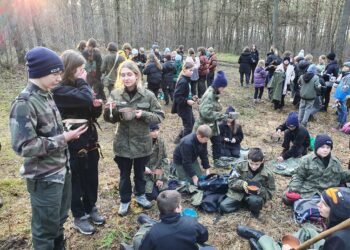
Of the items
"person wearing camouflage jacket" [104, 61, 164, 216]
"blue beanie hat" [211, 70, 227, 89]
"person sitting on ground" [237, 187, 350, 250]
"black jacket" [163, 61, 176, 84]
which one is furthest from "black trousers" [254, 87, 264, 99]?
"person sitting on ground" [237, 187, 350, 250]

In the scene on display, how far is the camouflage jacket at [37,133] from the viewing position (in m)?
2.19

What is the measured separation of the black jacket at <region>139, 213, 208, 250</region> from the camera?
8.36 ft

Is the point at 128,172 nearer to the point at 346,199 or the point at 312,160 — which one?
the point at 346,199

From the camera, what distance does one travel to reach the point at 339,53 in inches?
564

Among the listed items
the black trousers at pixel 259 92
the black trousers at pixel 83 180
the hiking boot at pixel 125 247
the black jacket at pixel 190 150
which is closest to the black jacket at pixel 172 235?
the hiking boot at pixel 125 247

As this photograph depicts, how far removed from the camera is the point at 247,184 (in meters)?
4.26

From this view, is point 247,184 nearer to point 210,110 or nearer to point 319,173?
point 319,173

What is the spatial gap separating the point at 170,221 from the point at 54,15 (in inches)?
685

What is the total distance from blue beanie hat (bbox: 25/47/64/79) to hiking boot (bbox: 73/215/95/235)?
6.21ft

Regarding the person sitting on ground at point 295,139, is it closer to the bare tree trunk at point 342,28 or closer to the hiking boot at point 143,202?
the hiking boot at point 143,202

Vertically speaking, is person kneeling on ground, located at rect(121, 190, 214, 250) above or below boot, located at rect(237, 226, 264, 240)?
above

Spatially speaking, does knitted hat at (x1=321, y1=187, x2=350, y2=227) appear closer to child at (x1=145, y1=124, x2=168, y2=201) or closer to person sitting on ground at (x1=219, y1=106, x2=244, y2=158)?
child at (x1=145, y1=124, x2=168, y2=201)

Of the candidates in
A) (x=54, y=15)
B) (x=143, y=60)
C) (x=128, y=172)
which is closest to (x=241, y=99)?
(x=143, y=60)

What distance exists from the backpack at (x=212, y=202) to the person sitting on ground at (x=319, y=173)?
40.6 inches
